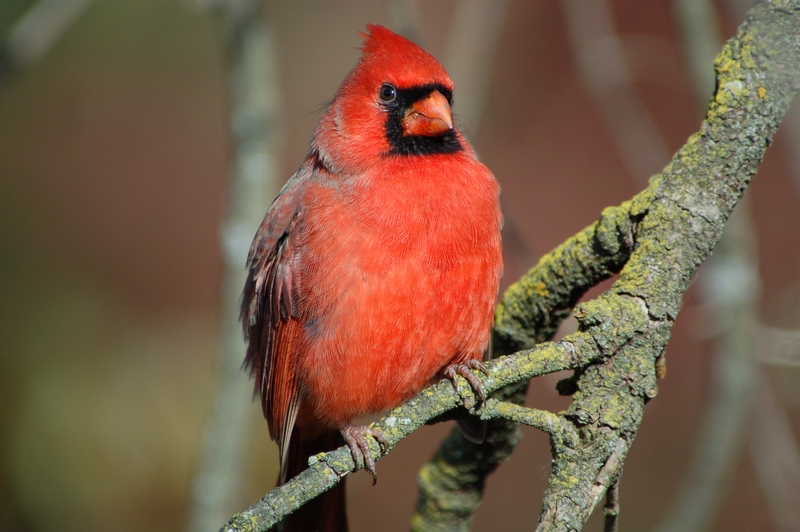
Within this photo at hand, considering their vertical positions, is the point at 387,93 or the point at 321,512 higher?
the point at 387,93

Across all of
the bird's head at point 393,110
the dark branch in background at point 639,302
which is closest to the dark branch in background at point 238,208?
the bird's head at point 393,110

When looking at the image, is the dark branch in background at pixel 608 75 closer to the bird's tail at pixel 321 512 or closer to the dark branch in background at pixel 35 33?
the bird's tail at pixel 321 512

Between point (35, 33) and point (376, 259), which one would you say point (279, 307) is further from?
point (35, 33)

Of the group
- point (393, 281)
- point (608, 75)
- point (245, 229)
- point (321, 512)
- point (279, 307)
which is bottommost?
point (321, 512)

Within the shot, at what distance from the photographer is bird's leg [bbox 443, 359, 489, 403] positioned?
209 cm

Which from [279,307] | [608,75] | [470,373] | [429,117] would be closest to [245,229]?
[279,307]

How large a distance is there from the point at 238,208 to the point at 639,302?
2.32m

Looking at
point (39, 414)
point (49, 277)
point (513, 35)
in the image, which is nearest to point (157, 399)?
point (39, 414)

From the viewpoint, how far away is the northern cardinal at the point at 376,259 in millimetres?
2512

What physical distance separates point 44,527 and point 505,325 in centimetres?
319

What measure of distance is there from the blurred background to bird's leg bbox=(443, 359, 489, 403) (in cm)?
76

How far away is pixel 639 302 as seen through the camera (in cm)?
196

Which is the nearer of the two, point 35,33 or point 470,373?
point 470,373

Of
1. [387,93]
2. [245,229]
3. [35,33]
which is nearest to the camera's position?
[387,93]
